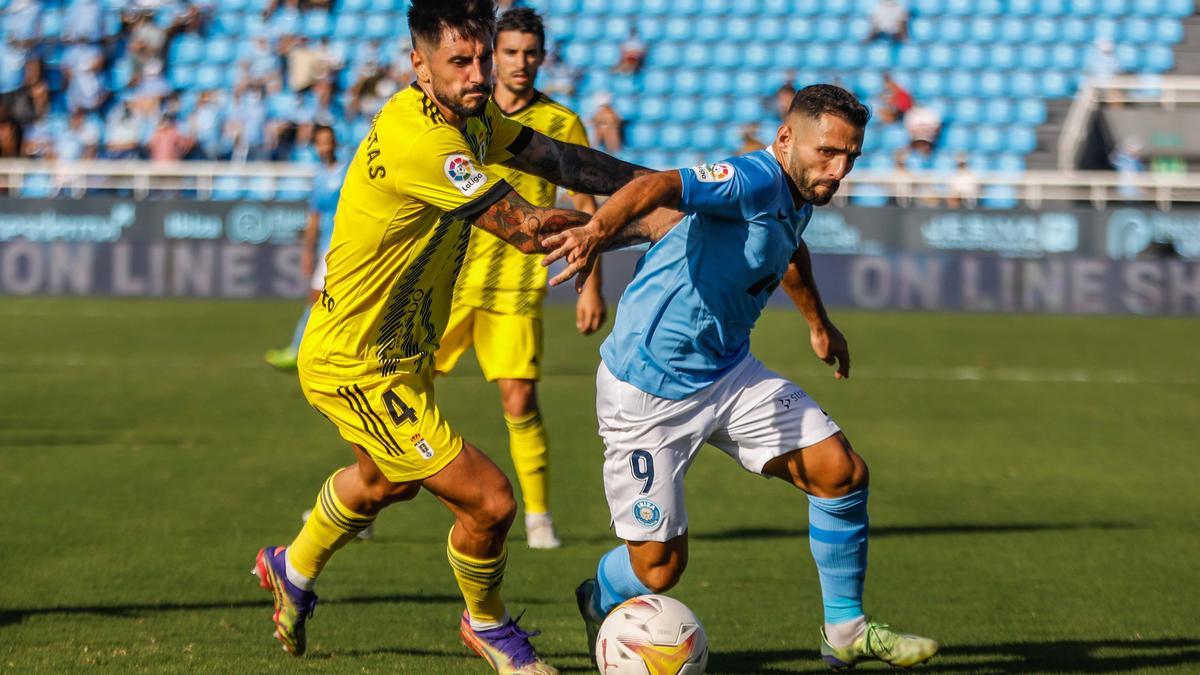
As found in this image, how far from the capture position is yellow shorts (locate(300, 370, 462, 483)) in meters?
5.09

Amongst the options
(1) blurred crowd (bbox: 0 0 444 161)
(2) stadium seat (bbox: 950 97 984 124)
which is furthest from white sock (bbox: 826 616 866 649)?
(2) stadium seat (bbox: 950 97 984 124)

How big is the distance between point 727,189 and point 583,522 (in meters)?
3.89

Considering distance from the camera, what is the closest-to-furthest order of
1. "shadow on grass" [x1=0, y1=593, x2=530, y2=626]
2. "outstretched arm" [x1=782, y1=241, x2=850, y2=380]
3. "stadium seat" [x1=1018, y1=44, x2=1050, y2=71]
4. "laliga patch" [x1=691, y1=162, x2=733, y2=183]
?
"laliga patch" [x1=691, y1=162, x2=733, y2=183]
"outstretched arm" [x1=782, y1=241, x2=850, y2=380]
"shadow on grass" [x1=0, y1=593, x2=530, y2=626]
"stadium seat" [x1=1018, y1=44, x2=1050, y2=71]

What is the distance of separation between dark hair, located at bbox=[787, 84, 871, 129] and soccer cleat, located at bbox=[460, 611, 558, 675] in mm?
2012

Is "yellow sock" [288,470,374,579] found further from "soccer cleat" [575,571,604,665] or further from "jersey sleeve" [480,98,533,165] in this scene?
"jersey sleeve" [480,98,533,165]

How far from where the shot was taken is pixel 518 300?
778 centimetres

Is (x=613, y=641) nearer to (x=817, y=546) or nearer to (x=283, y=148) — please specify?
(x=817, y=546)

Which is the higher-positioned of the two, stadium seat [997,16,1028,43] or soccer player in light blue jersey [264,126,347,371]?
stadium seat [997,16,1028,43]

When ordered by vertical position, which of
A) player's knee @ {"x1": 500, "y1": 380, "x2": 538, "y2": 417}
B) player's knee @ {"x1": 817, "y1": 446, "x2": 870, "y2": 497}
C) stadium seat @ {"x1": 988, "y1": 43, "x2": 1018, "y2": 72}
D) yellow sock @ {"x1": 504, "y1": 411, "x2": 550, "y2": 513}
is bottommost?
yellow sock @ {"x1": 504, "y1": 411, "x2": 550, "y2": 513}

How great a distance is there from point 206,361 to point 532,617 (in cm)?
960

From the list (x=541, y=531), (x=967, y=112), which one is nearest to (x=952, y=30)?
(x=967, y=112)

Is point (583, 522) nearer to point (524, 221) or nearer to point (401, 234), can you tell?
point (401, 234)

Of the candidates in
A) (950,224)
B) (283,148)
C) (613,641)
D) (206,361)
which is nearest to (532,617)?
(613,641)

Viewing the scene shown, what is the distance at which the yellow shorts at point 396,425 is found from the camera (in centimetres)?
509
